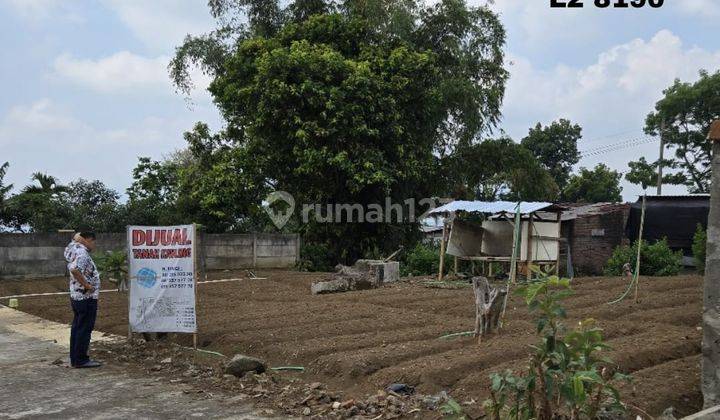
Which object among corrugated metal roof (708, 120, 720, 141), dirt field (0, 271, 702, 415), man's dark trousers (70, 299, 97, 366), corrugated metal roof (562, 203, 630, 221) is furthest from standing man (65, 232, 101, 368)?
corrugated metal roof (562, 203, 630, 221)

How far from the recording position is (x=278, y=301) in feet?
42.9

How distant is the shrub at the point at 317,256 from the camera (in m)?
23.0

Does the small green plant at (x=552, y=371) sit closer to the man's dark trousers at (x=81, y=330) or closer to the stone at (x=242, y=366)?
the stone at (x=242, y=366)

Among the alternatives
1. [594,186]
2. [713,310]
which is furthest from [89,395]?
[594,186]

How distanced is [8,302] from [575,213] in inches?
748

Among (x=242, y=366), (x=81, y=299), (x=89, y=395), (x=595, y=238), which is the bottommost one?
(x=89, y=395)

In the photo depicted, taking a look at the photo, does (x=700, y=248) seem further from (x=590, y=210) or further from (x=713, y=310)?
(x=713, y=310)

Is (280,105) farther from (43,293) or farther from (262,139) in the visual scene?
(43,293)

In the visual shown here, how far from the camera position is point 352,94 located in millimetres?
20328

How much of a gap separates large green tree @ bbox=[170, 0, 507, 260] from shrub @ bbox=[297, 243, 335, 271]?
0.45 m

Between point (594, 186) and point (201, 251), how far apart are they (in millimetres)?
30312

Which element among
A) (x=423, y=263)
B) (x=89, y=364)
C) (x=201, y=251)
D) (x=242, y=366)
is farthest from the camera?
(x=201, y=251)

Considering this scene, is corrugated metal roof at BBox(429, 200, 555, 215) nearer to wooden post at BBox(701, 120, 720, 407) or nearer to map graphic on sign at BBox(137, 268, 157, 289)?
map graphic on sign at BBox(137, 268, 157, 289)

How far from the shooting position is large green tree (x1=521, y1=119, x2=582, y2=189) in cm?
4612
